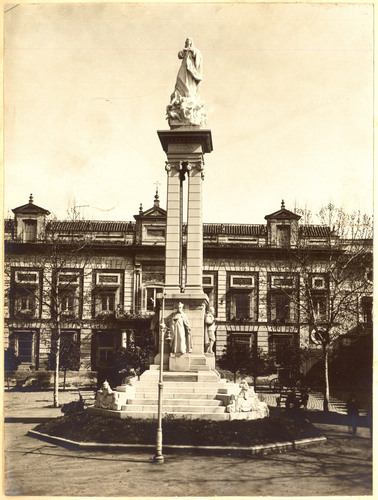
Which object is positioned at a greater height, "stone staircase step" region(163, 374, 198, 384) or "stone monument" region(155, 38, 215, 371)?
"stone monument" region(155, 38, 215, 371)

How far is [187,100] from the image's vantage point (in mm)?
23172

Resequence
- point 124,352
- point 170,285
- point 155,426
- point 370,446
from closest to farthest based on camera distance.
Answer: point 370,446
point 155,426
point 170,285
point 124,352

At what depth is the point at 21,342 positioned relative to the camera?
40344 millimetres

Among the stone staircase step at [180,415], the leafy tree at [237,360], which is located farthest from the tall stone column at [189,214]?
the leafy tree at [237,360]

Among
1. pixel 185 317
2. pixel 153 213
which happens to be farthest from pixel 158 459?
pixel 153 213

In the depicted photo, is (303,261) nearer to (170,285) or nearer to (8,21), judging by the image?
(170,285)

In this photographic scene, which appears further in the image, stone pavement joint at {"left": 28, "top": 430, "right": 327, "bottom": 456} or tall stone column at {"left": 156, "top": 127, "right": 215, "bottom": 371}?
tall stone column at {"left": 156, "top": 127, "right": 215, "bottom": 371}

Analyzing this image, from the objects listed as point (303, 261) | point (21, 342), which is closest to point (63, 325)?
point (21, 342)

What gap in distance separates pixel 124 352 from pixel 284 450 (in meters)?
19.9

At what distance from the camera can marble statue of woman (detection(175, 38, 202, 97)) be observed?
2234 cm

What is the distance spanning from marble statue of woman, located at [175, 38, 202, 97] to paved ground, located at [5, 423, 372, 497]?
11801 mm

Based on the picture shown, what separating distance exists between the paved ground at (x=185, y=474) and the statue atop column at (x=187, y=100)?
11042 mm

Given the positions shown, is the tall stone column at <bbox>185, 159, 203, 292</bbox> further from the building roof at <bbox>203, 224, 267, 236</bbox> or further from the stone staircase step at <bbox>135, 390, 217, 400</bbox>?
the building roof at <bbox>203, 224, 267, 236</bbox>

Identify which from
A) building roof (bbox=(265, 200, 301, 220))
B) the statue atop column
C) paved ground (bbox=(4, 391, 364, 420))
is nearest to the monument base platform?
paved ground (bbox=(4, 391, 364, 420))
